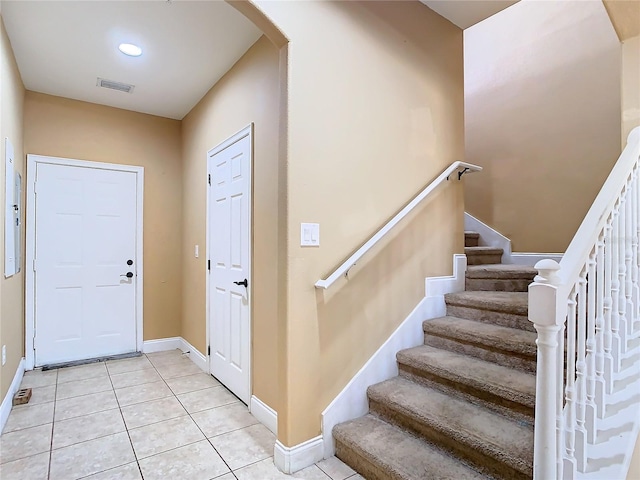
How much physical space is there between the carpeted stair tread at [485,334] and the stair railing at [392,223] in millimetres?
799

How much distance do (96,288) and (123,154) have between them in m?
1.49

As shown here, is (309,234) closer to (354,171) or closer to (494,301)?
(354,171)

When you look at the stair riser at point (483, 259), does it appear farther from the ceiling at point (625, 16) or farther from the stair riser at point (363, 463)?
the stair riser at point (363, 463)

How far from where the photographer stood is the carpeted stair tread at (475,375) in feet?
5.53

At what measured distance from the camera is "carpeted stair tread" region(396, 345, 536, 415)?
168cm

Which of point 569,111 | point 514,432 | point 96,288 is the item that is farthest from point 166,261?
point 569,111

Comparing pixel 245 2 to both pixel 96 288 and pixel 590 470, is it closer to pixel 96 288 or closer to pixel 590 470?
pixel 590 470

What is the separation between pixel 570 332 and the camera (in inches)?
48.2

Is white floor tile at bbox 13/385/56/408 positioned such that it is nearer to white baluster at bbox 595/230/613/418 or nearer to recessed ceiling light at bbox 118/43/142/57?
recessed ceiling light at bbox 118/43/142/57

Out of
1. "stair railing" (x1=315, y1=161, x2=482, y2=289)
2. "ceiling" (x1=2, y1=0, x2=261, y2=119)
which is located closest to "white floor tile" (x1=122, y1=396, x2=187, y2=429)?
"stair railing" (x1=315, y1=161, x2=482, y2=289)

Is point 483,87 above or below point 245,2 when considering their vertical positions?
above

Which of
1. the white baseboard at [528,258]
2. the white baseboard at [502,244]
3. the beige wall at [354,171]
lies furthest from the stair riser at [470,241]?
the beige wall at [354,171]

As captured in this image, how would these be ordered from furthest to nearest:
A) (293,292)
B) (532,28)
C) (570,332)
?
(532,28), (293,292), (570,332)

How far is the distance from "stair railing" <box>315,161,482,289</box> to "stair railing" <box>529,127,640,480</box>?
943 millimetres
